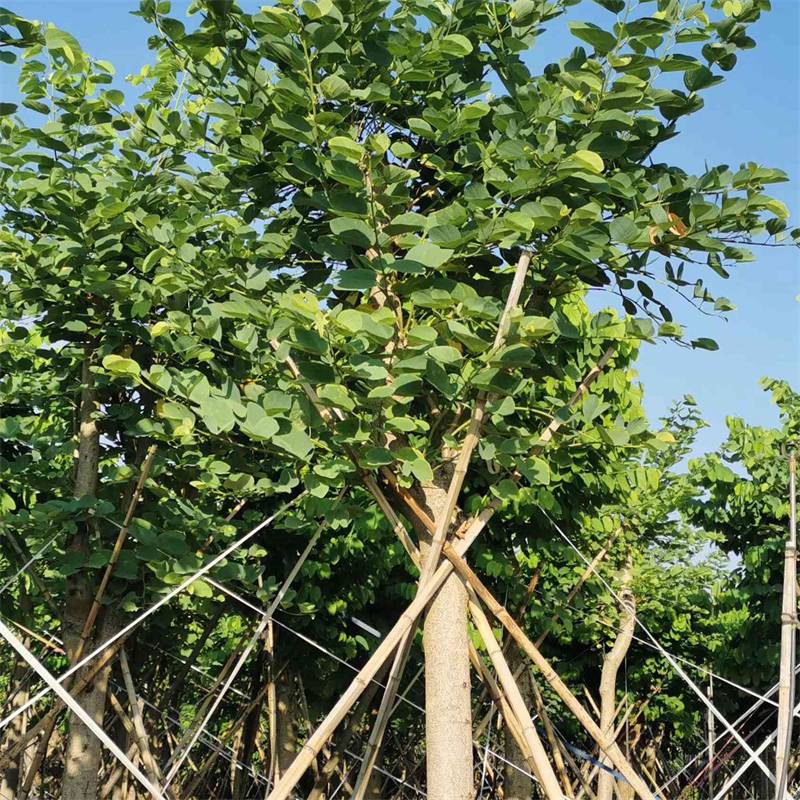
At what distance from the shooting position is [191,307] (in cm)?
384

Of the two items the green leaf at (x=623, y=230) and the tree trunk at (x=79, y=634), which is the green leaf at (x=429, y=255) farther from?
the tree trunk at (x=79, y=634)

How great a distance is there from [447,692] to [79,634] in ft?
8.63

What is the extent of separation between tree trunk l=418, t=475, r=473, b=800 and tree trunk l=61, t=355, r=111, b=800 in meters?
2.39

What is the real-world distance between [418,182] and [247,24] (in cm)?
92

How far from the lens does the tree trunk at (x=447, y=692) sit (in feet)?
10.3

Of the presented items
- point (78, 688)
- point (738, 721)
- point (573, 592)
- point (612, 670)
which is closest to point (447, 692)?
point (78, 688)

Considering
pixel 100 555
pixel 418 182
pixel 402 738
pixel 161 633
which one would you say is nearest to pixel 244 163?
pixel 418 182

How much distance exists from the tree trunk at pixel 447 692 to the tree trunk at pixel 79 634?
7.84 ft

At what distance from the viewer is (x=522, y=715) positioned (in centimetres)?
330

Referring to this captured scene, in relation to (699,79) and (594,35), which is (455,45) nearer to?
(594,35)

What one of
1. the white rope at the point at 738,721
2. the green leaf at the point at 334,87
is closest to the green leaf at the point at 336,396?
the green leaf at the point at 334,87

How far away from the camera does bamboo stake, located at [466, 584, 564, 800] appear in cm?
315

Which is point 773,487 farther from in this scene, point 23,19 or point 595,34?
point 23,19

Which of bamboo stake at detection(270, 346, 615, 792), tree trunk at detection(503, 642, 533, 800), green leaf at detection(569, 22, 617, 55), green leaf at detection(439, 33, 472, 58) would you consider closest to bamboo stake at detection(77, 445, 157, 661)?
bamboo stake at detection(270, 346, 615, 792)
